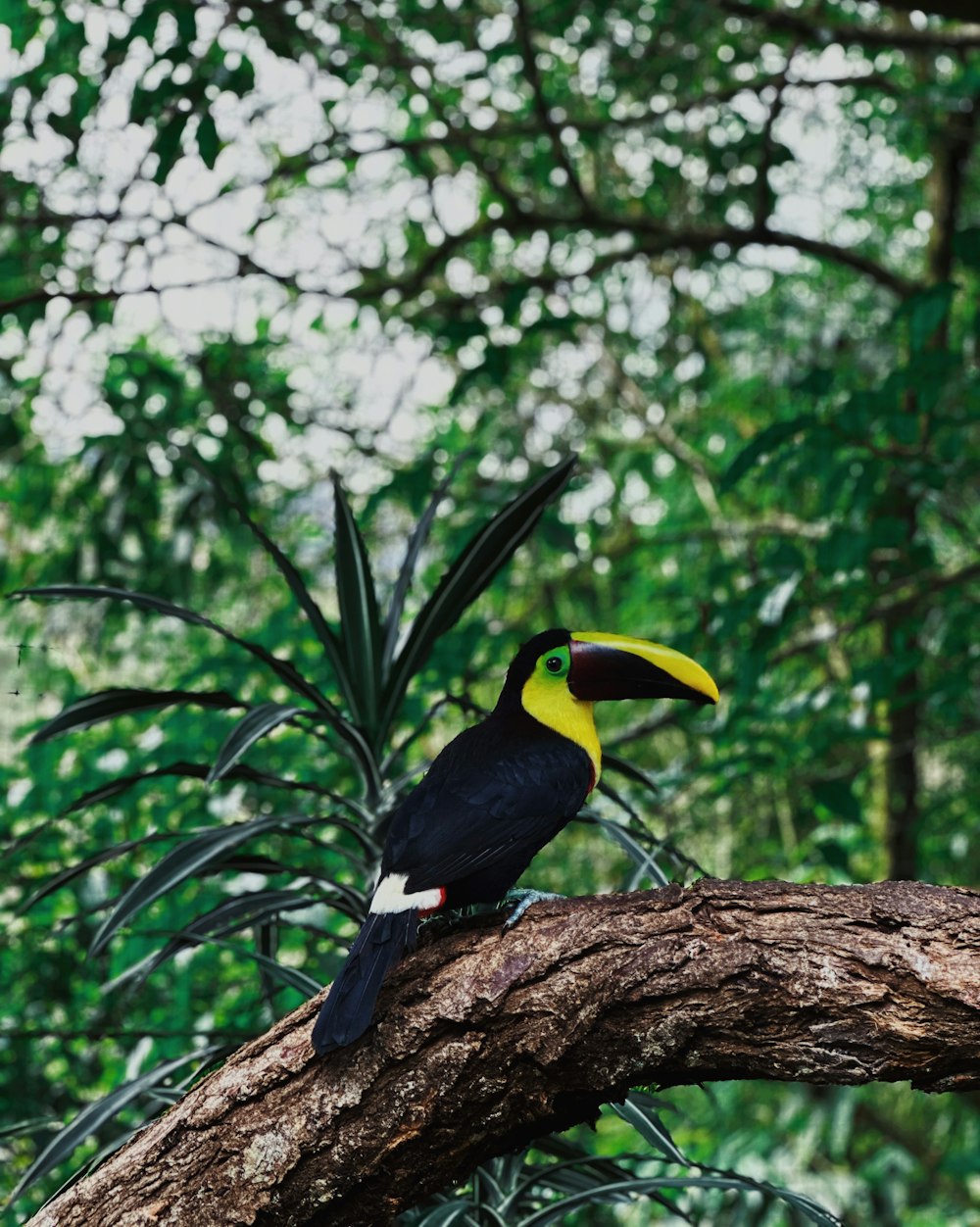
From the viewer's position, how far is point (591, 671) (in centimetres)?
192

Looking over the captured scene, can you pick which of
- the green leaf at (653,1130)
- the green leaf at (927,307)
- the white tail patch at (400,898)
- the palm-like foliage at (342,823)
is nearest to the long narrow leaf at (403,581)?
the palm-like foliage at (342,823)

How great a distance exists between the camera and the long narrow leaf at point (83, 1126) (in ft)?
5.99

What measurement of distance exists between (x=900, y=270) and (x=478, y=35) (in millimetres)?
2417

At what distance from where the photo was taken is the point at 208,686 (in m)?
4.36

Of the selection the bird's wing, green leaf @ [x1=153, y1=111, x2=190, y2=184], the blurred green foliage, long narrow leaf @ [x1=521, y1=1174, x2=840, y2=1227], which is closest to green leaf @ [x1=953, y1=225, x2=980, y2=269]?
the blurred green foliage

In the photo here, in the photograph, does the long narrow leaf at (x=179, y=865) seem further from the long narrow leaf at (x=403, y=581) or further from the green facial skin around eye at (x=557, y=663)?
the green facial skin around eye at (x=557, y=663)

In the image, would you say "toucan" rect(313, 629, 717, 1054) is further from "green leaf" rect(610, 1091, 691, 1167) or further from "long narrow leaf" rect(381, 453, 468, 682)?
"green leaf" rect(610, 1091, 691, 1167)

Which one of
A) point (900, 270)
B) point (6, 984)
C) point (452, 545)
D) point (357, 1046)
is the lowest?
point (6, 984)

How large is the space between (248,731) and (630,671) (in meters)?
0.56

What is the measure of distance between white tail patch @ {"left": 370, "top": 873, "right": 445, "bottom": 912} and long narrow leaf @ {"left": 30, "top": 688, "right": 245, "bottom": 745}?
0.47 metres

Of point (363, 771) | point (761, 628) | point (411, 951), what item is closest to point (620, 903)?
point (411, 951)

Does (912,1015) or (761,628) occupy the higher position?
(761,628)

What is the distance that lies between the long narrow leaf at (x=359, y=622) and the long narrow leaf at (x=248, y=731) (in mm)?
144

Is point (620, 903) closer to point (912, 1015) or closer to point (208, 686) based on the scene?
point (912, 1015)
